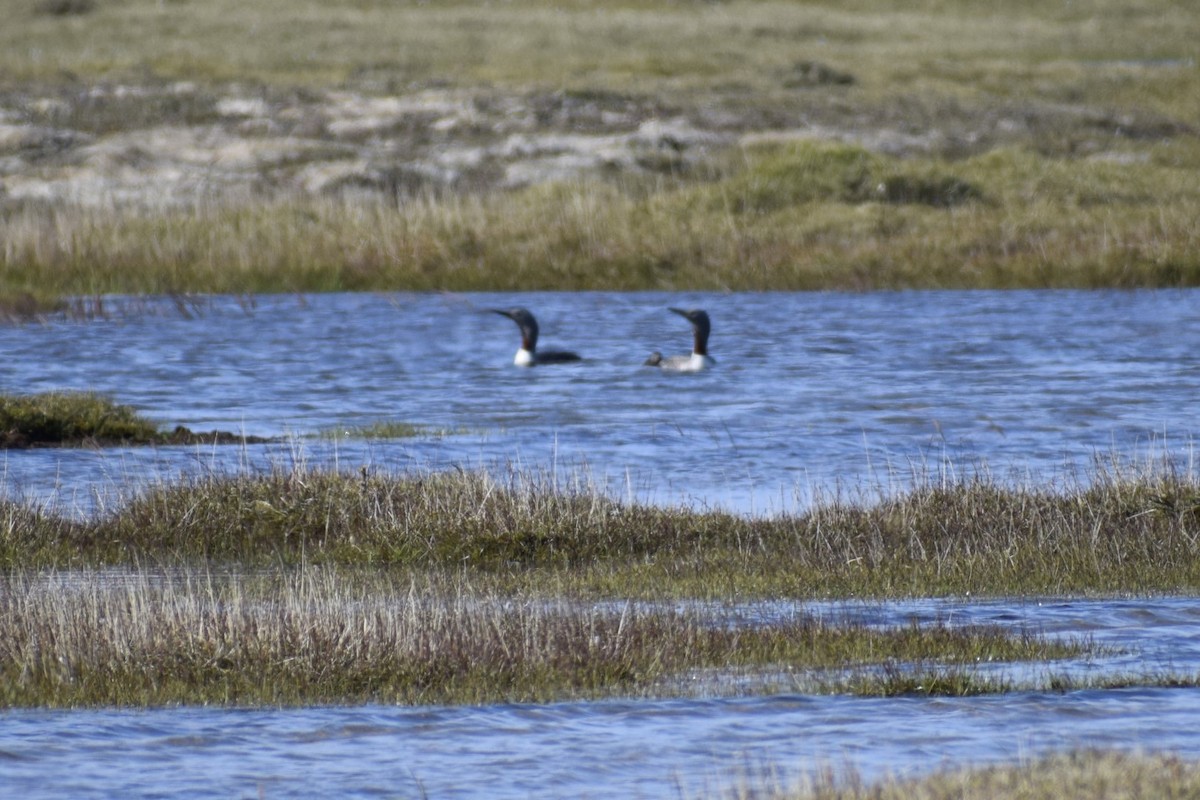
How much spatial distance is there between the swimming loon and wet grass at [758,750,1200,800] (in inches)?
711

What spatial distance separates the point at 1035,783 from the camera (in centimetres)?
647

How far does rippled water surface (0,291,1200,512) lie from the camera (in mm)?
16625

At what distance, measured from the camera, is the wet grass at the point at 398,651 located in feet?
28.4

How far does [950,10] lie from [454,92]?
47873 mm

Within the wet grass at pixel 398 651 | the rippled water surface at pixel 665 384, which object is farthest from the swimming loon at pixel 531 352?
the wet grass at pixel 398 651

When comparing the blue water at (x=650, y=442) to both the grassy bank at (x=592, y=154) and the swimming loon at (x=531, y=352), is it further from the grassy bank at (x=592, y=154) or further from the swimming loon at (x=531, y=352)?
the grassy bank at (x=592, y=154)

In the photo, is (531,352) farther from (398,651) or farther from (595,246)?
(398,651)

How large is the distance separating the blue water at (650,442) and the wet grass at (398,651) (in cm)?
24

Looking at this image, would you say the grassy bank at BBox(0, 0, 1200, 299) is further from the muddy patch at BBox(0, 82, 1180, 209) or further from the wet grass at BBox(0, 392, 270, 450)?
the wet grass at BBox(0, 392, 270, 450)

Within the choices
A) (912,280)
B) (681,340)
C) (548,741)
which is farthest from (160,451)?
(912,280)

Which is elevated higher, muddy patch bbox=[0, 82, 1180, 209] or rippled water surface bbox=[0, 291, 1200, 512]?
muddy patch bbox=[0, 82, 1180, 209]

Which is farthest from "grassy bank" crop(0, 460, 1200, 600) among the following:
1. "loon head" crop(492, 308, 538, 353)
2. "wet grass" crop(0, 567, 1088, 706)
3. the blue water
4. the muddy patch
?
the muddy patch

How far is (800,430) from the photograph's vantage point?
19.2 m

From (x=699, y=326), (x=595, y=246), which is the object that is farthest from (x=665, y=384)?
(x=595, y=246)
